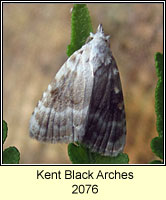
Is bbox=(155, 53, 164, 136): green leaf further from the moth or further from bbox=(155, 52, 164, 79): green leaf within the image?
the moth

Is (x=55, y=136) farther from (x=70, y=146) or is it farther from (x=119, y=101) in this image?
(x=119, y=101)

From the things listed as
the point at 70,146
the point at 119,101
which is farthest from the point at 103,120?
the point at 70,146

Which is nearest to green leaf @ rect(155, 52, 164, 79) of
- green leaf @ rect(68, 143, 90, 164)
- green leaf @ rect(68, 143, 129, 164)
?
green leaf @ rect(68, 143, 129, 164)

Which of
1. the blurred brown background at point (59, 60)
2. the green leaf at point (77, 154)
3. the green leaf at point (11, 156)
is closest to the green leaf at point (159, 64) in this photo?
the green leaf at point (77, 154)

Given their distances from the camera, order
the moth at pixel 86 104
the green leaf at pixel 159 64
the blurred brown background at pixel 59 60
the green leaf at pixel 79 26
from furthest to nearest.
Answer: the blurred brown background at pixel 59 60 → the moth at pixel 86 104 → the green leaf at pixel 79 26 → the green leaf at pixel 159 64

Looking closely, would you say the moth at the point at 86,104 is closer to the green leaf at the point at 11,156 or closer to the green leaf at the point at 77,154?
the green leaf at the point at 77,154

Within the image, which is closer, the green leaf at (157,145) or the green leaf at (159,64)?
the green leaf at (159,64)

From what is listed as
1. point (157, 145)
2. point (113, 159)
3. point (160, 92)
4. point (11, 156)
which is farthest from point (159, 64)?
point (11, 156)
